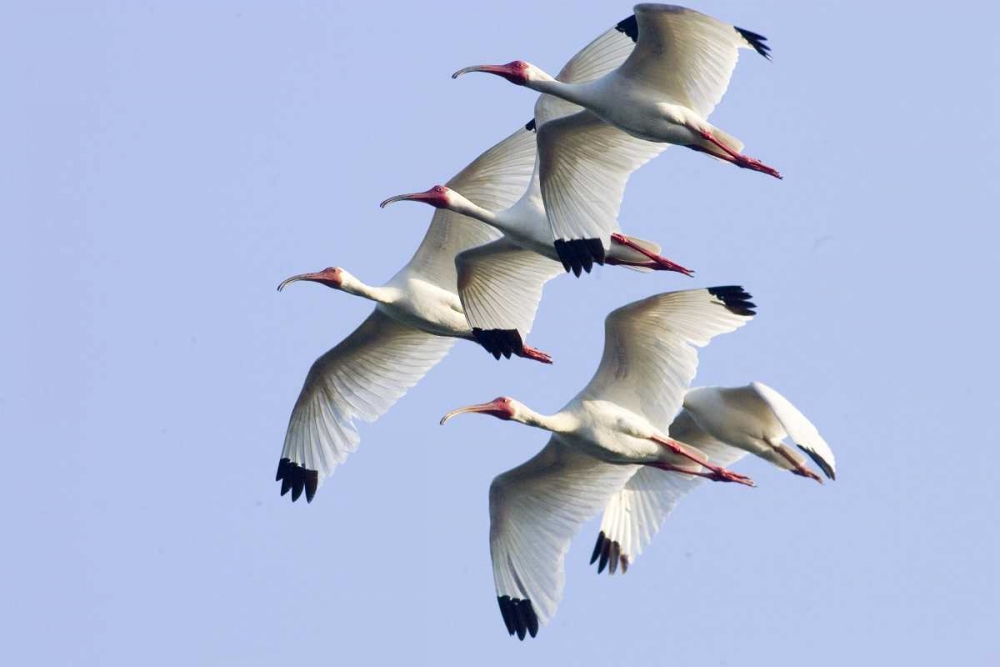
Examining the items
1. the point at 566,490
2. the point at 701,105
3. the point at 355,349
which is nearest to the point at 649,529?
the point at 566,490

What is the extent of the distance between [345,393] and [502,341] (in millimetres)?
2329

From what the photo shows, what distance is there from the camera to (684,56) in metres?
17.1

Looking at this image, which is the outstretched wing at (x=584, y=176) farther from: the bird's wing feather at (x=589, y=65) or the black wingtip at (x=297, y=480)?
the black wingtip at (x=297, y=480)

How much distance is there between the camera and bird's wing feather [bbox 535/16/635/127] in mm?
19453

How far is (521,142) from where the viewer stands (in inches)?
784

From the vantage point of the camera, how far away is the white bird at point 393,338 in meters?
19.2

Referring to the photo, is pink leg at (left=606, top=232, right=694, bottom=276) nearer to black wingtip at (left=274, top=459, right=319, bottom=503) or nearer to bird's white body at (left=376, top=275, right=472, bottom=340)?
bird's white body at (left=376, top=275, right=472, bottom=340)

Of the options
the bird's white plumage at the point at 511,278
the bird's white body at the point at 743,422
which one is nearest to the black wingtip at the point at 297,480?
the bird's white plumage at the point at 511,278

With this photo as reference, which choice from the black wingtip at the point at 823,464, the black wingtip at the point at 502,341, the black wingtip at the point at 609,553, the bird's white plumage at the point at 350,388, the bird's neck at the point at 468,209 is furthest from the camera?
the bird's white plumage at the point at 350,388

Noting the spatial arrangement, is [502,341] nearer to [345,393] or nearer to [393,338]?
[393,338]

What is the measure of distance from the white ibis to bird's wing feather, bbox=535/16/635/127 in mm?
2877

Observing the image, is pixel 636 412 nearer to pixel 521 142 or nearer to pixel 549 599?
pixel 549 599

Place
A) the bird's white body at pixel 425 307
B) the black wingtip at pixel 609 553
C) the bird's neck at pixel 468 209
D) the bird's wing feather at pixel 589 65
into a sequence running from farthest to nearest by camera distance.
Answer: the black wingtip at pixel 609 553 < the bird's wing feather at pixel 589 65 < the bird's white body at pixel 425 307 < the bird's neck at pixel 468 209

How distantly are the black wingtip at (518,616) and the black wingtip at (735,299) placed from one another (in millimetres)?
2961
